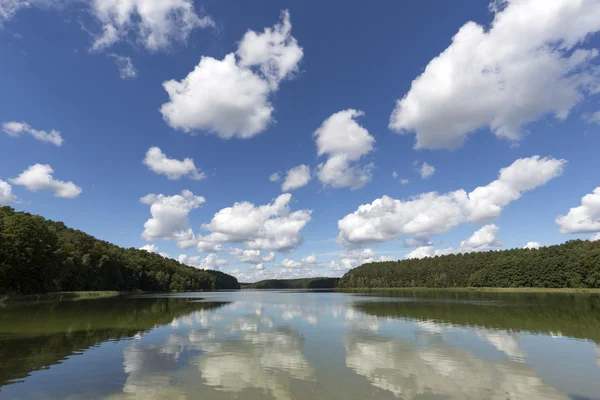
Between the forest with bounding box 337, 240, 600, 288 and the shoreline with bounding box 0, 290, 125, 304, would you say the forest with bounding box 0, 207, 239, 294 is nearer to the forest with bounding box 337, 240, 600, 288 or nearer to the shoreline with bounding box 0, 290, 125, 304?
the shoreline with bounding box 0, 290, 125, 304

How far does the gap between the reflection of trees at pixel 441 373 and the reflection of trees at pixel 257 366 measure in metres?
3.72

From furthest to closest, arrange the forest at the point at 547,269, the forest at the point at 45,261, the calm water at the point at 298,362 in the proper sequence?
the forest at the point at 547,269, the forest at the point at 45,261, the calm water at the point at 298,362

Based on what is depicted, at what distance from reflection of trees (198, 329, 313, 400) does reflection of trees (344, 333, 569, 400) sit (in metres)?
3.72

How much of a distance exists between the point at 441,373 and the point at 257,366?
1016cm

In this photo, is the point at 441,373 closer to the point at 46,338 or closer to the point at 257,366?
the point at 257,366

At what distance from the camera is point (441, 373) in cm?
1841

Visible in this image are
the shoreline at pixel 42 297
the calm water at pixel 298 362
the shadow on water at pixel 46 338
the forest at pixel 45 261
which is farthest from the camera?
the forest at pixel 45 261

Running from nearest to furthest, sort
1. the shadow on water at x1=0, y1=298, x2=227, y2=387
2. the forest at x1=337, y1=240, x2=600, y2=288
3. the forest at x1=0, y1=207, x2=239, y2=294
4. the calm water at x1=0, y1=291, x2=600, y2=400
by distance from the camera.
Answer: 1. the calm water at x1=0, y1=291, x2=600, y2=400
2. the shadow on water at x1=0, y1=298, x2=227, y2=387
3. the forest at x1=0, y1=207, x2=239, y2=294
4. the forest at x1=337, y1=240, x2=600, y2=288

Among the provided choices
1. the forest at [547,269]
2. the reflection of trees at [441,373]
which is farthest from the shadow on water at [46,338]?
the forest at [547,269]

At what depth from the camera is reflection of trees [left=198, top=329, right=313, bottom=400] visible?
16.0 m

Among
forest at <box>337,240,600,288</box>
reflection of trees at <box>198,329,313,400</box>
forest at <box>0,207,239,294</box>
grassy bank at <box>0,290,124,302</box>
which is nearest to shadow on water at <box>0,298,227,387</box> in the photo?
reflection of trees at <box>198,329,313,400</box>

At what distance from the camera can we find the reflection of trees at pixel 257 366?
16.0 meters

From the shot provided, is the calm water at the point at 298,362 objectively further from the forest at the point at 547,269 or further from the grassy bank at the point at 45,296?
the forest at the point at 547,269

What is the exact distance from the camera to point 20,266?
78.4 meters
